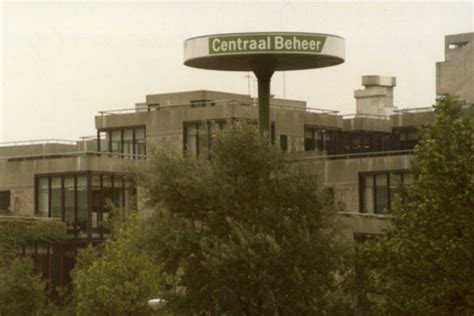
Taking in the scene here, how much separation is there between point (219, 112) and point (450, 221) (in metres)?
60.7

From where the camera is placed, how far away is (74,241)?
102375 mm

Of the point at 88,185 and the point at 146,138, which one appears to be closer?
the point at 88,185

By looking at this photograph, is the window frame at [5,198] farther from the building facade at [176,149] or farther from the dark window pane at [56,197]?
the dark window pane at [56,197]

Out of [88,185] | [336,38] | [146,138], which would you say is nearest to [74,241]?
[88,185]

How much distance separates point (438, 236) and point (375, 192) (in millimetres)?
48471

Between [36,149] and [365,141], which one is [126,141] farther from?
[36,149]

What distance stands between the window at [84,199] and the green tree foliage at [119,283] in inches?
739

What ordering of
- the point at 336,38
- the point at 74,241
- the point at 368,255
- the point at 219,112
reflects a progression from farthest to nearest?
the point at 219,112 → the point at 74,241 → the point at 336,38 → the point at 368,255

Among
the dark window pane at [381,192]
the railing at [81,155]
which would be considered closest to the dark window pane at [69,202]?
the railing at [81,155]

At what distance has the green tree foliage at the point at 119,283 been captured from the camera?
8056 cm

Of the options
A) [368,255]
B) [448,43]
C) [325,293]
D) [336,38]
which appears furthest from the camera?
[448,43]

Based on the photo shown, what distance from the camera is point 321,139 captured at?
121m

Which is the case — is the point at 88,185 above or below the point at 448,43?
below

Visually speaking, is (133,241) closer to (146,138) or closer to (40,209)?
(40,209)
